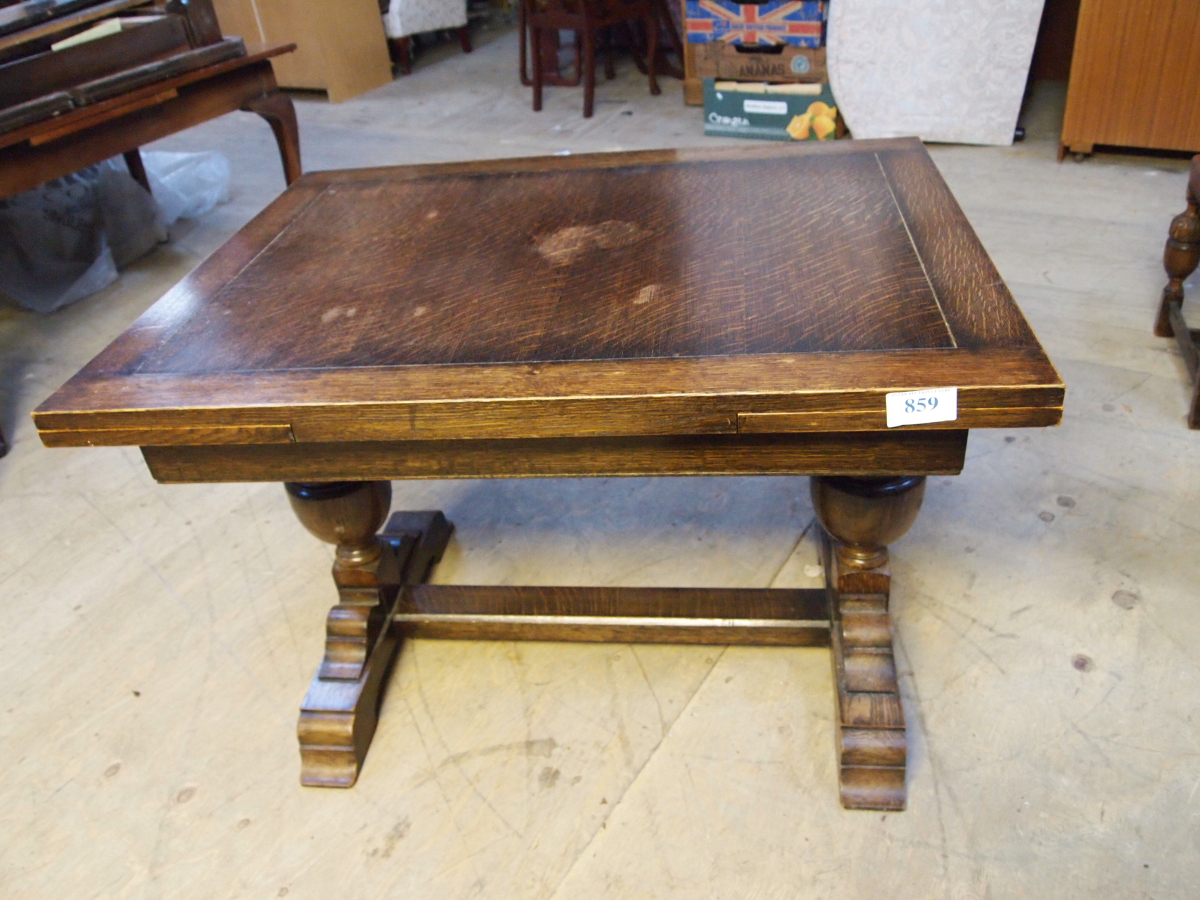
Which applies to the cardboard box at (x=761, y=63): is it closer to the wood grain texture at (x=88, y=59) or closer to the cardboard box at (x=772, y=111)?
the cardboard box at (x=772, y=111)

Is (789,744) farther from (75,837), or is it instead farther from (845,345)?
(75,837)

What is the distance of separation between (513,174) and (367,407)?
843 mm

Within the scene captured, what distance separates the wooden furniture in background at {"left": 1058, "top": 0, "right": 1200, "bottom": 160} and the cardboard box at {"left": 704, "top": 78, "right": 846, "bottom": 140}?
906 millimetres

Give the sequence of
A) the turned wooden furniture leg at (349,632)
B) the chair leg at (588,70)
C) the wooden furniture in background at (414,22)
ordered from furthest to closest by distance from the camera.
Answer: the wooden furniture in background at (414,22)
the chair leg at (588,70)
the turned wooden furniture leg at (349,632)

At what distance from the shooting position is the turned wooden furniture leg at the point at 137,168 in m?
3.59

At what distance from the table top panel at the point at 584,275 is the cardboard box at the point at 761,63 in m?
2.42

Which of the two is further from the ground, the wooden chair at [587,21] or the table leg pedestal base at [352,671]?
the wooden chair at [587,21]

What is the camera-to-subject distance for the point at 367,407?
1.13 m

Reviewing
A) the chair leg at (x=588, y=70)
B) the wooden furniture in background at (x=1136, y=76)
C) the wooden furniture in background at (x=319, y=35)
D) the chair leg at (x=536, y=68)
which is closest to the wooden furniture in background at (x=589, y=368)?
the wooden furniture in background at (x=1136, y=76)

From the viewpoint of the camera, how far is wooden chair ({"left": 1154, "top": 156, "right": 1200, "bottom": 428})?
2.17 m

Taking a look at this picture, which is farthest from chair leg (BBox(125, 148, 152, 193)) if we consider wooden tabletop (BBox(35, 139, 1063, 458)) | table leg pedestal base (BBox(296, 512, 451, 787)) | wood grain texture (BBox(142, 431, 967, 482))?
wood grain texture (BBox(142, 431, 967, 482))

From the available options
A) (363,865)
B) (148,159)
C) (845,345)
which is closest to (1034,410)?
(845,345)

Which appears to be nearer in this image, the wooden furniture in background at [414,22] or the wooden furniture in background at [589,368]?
the wooden furniture in background at [589,368]

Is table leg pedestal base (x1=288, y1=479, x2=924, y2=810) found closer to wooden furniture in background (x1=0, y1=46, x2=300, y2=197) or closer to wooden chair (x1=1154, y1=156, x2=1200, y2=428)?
wooden chair (x1=1154, y1=156, x2=1200, y2=428)
